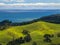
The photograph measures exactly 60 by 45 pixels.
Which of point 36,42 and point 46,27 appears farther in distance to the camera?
point 46,27

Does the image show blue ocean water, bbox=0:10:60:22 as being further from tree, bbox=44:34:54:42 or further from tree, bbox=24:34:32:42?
tree, bbox=44:34:54:42

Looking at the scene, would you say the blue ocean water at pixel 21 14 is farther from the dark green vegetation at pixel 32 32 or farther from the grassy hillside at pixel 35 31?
the grassy hillside at pixel 35 31

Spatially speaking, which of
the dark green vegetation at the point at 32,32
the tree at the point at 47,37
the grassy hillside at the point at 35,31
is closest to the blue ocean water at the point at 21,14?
the dark green vegetation at the point at 32,32

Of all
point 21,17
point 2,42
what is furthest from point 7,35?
point 21,17

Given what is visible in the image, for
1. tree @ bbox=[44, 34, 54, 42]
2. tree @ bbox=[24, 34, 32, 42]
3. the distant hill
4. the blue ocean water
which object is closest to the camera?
tree @ bbox=[24, 34, 32, 42]

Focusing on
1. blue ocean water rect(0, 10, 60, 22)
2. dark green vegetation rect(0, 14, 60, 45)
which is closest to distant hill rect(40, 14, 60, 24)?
dark green vegetation rect(0, 14, 60, 45)

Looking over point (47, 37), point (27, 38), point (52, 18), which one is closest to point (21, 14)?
point (27, 38)

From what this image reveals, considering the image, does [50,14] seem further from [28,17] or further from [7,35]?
[7,35]
